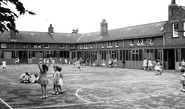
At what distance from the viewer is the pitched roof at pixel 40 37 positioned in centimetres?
5137

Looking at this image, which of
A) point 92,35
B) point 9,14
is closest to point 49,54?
point 92,35

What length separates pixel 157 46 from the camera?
3155 centimetres

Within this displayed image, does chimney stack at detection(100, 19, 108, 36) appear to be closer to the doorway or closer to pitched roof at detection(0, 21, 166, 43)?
pitched roof at detection(0, 21, 166, 43)

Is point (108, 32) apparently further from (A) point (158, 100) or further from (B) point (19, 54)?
(A) point (158, 100)

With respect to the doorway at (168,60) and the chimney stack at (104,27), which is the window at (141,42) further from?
the chimney stack at (104,27)

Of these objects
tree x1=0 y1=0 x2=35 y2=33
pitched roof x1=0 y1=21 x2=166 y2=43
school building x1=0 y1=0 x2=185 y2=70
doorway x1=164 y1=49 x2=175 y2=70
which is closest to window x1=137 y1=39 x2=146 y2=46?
school building x1=0 y1=0 x2=185 y2=70

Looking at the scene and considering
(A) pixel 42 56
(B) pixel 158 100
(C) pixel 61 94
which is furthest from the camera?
(A) pixel 42 56

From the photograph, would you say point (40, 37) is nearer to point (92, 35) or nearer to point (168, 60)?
point (92, 35)

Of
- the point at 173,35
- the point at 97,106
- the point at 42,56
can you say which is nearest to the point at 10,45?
the point at 42,56

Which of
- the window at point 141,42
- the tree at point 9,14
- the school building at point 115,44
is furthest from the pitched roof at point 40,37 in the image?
the tree at point 9,14

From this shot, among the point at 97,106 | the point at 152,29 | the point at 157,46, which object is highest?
the point at 152,29

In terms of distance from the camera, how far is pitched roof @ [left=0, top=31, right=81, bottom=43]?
169 feet

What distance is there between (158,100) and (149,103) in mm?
861

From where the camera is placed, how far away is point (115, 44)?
42000 millimetres
